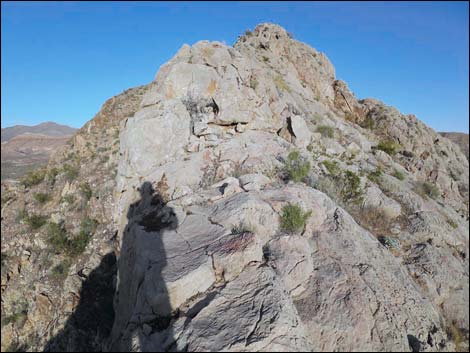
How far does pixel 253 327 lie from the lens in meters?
4.32

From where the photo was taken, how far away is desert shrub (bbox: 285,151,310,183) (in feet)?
Answer: 30.4

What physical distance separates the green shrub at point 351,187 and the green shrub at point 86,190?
12.0 m

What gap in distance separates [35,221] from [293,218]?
12.7m

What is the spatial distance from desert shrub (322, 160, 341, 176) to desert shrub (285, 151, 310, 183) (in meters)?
1.37

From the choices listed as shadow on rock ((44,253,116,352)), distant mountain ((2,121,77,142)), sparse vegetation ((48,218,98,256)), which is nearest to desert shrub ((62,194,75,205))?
sparse vegetation ((48,218,98,256))

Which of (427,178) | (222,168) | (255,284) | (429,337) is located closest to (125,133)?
(222,168)

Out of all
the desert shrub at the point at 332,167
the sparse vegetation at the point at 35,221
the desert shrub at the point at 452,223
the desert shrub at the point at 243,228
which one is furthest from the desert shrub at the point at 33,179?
the desert shrub at the point at 452,223

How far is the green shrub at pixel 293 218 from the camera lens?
6789mm

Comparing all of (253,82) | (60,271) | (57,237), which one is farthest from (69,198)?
(253,82)

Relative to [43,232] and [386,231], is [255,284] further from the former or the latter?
[43,232]

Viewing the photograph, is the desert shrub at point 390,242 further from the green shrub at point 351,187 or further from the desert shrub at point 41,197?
the desert shrub at point 41,197

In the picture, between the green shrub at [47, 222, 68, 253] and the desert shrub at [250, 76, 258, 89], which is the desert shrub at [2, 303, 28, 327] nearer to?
the green shrub at [47, 222, 68, 253]

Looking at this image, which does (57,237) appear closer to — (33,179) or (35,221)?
(35,221)

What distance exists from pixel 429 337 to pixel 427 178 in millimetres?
14368
